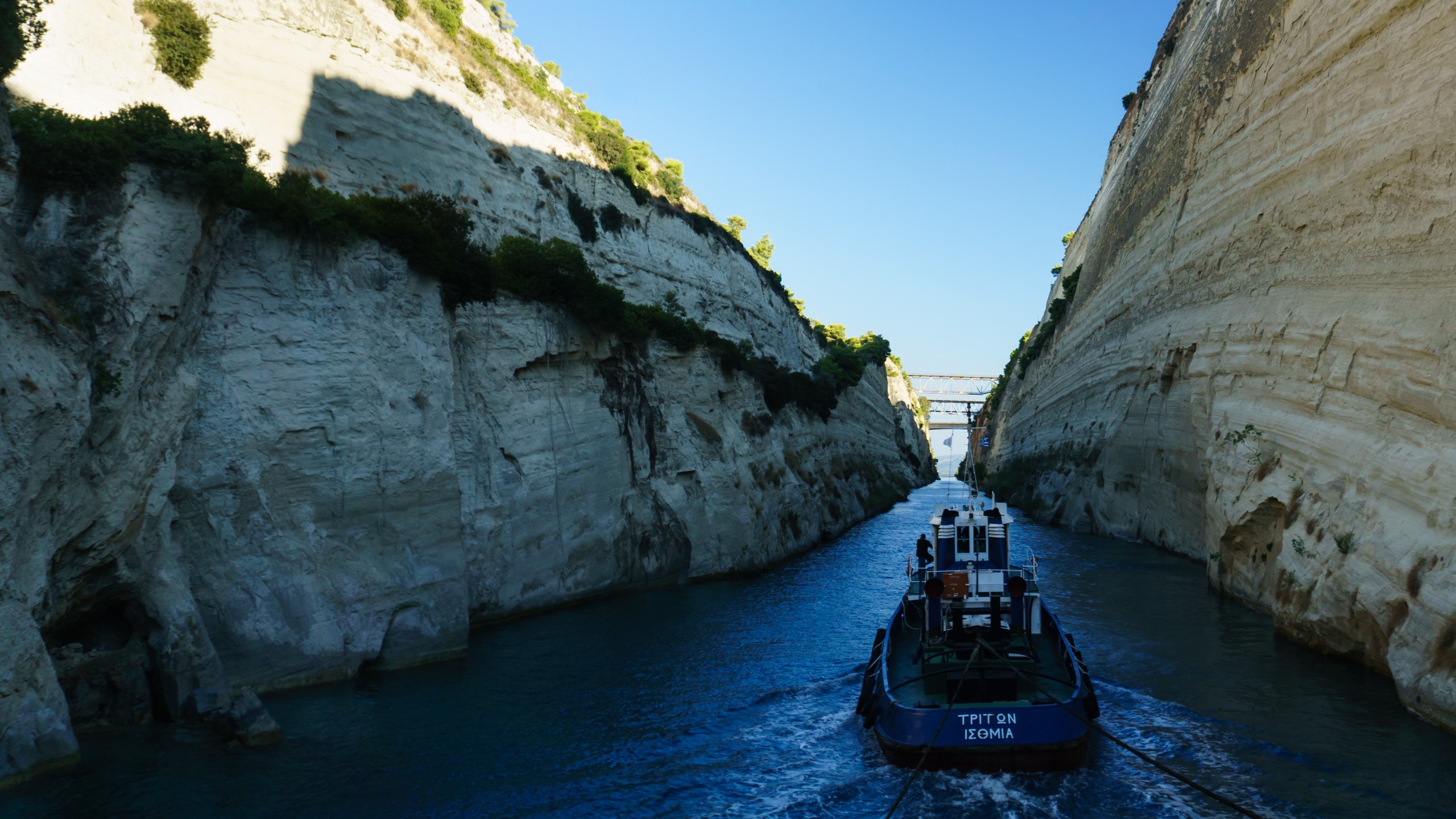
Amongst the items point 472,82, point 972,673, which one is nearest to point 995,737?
point 972,673

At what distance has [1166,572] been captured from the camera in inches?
1241

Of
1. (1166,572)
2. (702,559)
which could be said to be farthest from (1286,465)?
(702,559)

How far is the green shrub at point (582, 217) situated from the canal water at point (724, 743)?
19373 millimetres

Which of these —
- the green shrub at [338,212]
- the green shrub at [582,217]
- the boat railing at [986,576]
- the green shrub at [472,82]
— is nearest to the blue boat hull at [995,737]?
the boat railing at [986,576]

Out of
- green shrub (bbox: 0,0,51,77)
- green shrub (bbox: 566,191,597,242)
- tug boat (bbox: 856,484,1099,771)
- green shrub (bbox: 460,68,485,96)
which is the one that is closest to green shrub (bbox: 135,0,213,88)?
green shrub (bbox: 0,0,51,77)

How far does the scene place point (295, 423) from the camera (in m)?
18.4

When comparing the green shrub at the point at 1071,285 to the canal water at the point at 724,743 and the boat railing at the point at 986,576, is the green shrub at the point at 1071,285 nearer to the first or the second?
the canal water at the point at 724,743

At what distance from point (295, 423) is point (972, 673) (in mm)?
14433

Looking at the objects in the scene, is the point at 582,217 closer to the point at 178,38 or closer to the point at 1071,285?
the point at 178,38

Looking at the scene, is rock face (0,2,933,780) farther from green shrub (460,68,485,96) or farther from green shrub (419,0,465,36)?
green shrub (419,0,465,36)

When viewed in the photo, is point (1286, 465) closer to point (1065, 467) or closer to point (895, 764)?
point (895, 764)

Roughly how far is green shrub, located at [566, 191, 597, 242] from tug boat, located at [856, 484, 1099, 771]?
906 inches

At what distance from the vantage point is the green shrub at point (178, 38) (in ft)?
73.8

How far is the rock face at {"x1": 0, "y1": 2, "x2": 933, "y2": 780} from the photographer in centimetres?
1348
